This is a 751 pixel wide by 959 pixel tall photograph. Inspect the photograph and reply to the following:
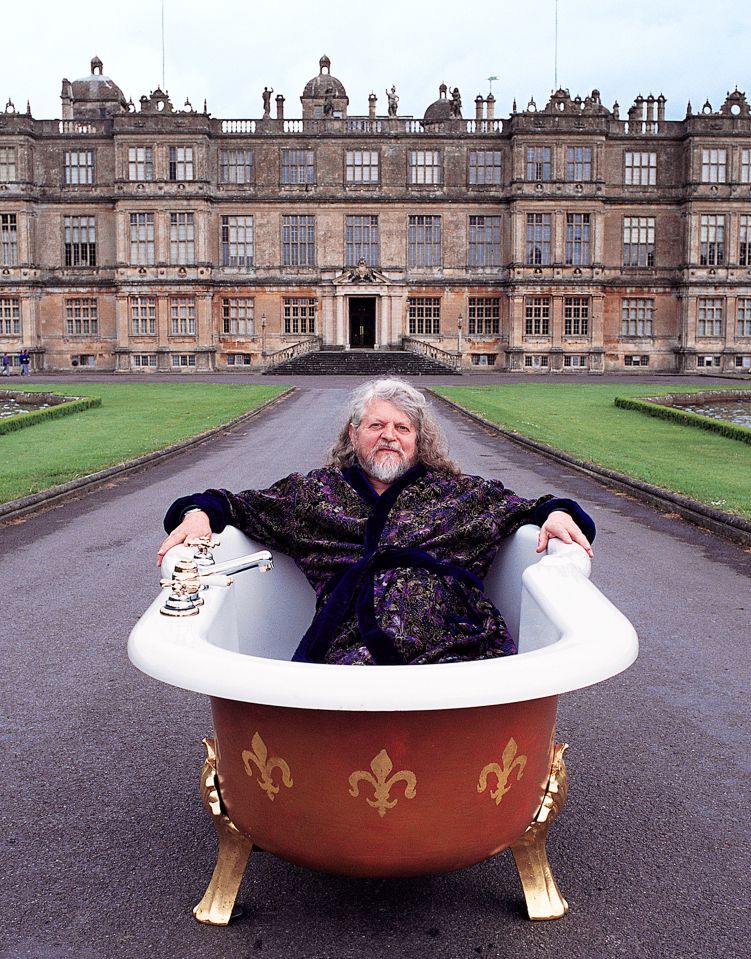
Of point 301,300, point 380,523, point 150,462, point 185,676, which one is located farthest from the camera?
point 301,300

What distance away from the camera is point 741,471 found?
14344 millimetres

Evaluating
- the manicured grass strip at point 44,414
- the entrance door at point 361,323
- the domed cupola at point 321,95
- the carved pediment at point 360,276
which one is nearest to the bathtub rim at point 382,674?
the manicured grass strip at point 44,414

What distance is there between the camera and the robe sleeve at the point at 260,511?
433 centimetres

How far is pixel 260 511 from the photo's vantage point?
448cm

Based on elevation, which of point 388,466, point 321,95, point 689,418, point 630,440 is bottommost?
point 630,440

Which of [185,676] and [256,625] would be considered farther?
[256,625]

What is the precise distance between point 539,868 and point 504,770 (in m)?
0.46

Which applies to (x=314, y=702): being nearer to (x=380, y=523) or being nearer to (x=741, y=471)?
(x=380, y=523)

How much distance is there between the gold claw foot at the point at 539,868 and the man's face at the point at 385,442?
1676 millimetres

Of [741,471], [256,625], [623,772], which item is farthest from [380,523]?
[741,471]

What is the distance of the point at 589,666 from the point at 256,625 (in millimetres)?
1922

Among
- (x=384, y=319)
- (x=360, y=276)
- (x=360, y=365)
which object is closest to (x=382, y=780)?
(x=360, y=365)

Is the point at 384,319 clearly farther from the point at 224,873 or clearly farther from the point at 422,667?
the point at 422,667

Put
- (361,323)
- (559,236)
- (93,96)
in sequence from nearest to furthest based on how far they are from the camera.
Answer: (559,236) < (361,323) < (93,96)
